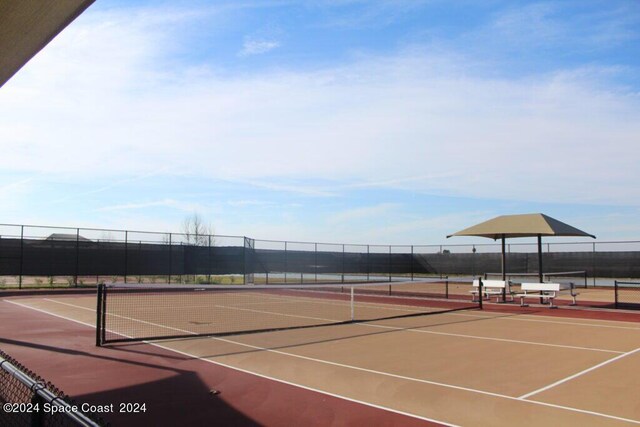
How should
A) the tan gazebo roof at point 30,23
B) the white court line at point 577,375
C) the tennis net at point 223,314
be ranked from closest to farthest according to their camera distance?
1. the tan gazebo roof at point 30,23
2. the white court line at point 577,375
3. the tennis net at point 223,314

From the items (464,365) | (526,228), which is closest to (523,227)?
(526,228)

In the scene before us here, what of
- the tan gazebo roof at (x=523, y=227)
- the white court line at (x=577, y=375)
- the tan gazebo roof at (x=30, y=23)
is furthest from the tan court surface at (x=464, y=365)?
the tan gazebo roof at (x=523, y=227)

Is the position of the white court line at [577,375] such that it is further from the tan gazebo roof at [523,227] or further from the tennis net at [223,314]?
the tan gazebo roof at [523,227]

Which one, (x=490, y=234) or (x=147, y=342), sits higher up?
(x=490, y=234)

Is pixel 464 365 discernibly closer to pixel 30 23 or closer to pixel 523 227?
pixel 30 23

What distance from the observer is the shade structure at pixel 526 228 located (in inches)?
724

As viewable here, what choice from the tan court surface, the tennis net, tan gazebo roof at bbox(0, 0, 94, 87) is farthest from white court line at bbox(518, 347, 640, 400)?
tan gazebo roof at bbox(0, 0, 94, 87)

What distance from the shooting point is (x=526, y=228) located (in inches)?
733

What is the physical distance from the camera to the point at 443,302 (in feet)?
69.1

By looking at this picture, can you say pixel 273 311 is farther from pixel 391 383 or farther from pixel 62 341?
pixel 391 383

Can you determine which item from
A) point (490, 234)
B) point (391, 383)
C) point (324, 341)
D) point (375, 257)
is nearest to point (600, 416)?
point (391, 383)

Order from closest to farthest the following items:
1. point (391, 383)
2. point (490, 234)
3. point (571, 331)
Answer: point (391, 383), point (571, 331), point (490, 234)

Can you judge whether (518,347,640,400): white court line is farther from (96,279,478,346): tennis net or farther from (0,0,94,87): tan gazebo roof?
(0,0,94,87): tan gazebo roof

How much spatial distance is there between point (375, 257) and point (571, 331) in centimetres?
2944
